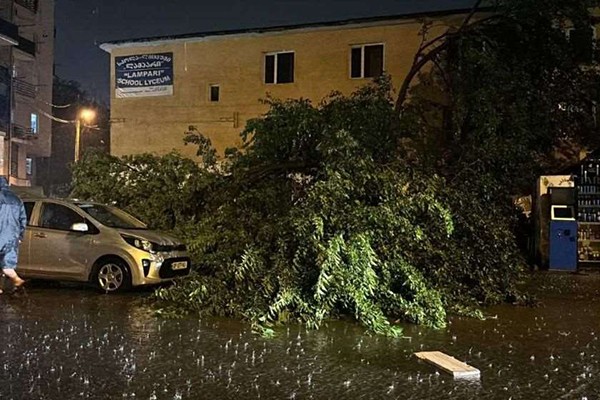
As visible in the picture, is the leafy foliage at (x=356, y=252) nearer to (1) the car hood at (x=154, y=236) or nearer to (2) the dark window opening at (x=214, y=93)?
(1) the car hood at (x=154, y=236)

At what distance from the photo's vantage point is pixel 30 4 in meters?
39.6

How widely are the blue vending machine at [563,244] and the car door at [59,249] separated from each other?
36.0ft

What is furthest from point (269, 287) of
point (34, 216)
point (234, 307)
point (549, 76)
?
point (549, 76)

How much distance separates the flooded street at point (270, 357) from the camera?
5.38 meters

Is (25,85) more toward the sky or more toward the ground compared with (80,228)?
more toward the sky

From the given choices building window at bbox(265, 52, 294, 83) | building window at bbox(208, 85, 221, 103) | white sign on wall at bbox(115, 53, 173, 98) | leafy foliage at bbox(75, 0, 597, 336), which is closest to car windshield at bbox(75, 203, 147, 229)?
leafy foliage at bbox(75, 0, 597, 336)

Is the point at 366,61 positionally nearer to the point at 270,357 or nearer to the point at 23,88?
the point at 270,357

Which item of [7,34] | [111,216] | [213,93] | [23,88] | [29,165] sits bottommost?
[111,216]

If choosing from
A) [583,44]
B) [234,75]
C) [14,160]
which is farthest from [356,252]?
[14,160]

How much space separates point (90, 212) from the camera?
11.3 metres

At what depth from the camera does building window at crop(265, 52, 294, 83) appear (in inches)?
846

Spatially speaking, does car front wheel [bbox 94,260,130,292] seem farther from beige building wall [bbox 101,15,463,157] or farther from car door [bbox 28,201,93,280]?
beige building wall [bbox 101,15,463,157]

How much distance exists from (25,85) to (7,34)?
8.92 m

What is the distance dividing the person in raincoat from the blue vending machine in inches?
477
